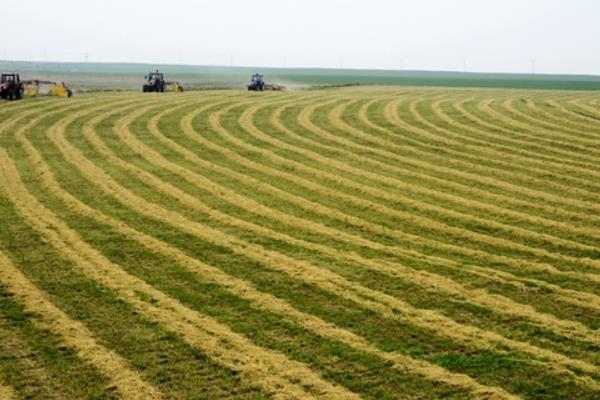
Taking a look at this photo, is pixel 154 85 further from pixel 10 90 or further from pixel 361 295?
pixel 361 295

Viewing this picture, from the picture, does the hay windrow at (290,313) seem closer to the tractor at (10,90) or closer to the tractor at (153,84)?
the tractor at (10,90)

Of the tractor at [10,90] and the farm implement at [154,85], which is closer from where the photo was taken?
the tractor at [10,90]

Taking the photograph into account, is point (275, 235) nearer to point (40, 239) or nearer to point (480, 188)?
point (40, 239)

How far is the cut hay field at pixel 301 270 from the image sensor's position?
7.56 m

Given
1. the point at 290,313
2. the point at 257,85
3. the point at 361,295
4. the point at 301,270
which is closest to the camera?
the point at 290,313

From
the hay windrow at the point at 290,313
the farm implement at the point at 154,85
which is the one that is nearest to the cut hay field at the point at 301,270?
the hay windrow at the point at 290,313

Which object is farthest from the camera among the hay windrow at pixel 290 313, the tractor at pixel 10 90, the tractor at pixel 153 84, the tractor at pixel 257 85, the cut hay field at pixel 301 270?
the tractor at pixel 257 85

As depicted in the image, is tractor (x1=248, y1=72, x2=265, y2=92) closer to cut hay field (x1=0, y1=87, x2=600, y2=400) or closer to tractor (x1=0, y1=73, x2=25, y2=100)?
tractor (x1=0, y1=73, x2=25, y2=100)

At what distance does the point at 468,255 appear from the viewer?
37.5 feet

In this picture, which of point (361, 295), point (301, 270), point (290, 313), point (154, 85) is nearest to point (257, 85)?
point (154, 85)

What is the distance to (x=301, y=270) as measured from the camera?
10695mm

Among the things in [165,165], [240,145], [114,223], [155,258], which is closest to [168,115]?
[240,145]

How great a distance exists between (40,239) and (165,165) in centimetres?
701

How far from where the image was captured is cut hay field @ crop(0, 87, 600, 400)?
7559 millimetres
